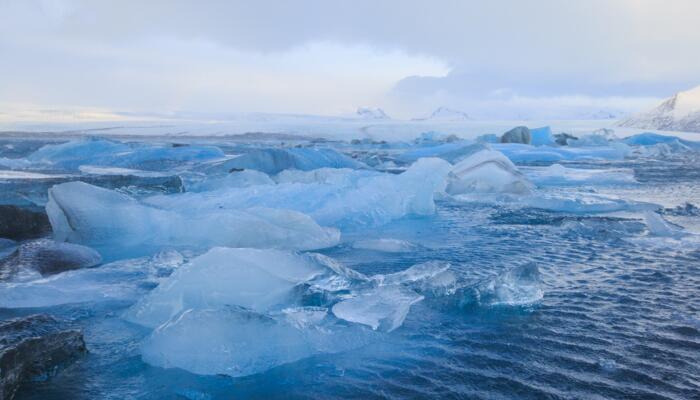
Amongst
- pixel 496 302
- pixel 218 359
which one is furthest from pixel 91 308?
pixel 496 302

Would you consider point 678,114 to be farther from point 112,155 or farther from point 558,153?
point 112,155

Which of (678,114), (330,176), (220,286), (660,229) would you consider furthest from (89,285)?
(678,114)

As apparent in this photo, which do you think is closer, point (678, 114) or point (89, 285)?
point (89, 285)

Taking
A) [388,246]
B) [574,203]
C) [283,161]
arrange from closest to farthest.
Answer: [388,246], [574,203], [283,161]

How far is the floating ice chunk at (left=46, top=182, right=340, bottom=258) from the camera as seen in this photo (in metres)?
4.30

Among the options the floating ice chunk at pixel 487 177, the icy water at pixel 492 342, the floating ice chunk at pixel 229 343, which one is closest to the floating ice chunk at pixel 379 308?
the icy water at pixel 492 342

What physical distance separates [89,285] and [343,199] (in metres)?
3.00

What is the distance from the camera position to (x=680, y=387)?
1893mm

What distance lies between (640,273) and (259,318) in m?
2.38

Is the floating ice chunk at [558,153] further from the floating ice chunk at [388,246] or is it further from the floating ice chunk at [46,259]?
the floating ice chunk at [46,259]

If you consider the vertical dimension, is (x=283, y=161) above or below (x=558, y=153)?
below

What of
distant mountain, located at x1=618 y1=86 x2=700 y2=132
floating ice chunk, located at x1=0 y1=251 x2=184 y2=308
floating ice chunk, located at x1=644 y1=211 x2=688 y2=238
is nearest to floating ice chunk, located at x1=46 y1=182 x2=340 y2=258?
floating ice chunk, located at x1=0 y1=251 x2=184 y2=308

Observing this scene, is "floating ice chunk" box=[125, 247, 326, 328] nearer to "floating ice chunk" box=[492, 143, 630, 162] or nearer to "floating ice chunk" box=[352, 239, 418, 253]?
"floating ice chunk" box=[352, 239, 418, 253]

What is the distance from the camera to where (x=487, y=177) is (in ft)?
25.9
